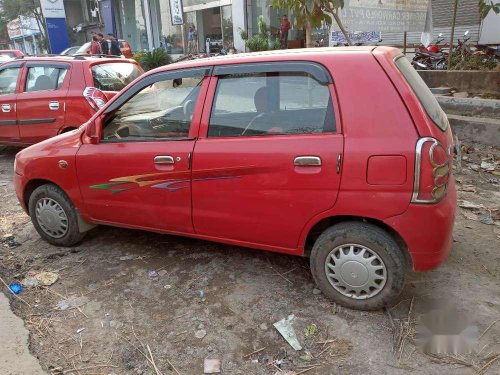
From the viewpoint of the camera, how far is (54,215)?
3.95 metres

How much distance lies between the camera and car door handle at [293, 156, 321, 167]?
269 cm

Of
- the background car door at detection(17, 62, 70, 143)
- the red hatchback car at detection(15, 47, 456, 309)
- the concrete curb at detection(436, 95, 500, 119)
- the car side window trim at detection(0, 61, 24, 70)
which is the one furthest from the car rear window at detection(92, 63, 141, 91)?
the concrete curb at detection(436, 95, 500, 119)

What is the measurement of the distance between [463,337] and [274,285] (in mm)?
1328

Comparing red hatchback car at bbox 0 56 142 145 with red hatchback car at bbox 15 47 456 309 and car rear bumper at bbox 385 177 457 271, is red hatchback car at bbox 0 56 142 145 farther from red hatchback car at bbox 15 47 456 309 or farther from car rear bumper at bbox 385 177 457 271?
car rear bumper at bbox 385 177 457 271

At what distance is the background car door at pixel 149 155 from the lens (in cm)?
319

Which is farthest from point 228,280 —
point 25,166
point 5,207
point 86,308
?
point 5,207

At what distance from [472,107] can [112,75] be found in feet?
18.9

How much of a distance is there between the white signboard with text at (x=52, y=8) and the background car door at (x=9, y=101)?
2200 centimetres

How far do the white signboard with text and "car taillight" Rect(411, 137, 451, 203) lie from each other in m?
28.4

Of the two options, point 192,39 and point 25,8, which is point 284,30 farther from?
point 25,8

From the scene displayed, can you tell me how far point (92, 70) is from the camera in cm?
628

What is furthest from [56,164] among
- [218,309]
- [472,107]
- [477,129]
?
[472,107]

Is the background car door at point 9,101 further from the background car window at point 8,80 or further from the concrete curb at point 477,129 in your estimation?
the concrete curb at point 477,129

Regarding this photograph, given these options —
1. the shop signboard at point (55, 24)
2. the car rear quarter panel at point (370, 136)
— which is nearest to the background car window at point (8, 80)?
the car rear quarter panel at point (370, 136)
